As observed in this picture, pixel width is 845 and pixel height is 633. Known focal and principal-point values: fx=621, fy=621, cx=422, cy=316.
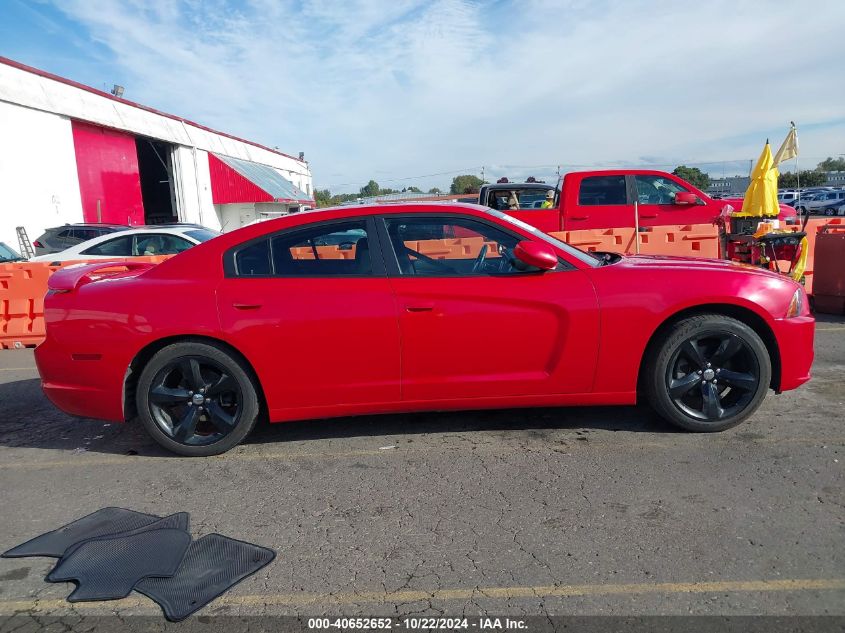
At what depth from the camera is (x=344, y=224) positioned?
4.15m

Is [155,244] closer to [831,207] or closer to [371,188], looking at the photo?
[831,207]

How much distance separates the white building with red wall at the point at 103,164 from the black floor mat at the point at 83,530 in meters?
16.0

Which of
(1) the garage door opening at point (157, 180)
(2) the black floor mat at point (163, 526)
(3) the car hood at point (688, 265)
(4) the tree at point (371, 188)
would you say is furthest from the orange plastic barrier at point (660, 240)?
(4) the tree at point (371, 188)

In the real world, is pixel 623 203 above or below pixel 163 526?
above

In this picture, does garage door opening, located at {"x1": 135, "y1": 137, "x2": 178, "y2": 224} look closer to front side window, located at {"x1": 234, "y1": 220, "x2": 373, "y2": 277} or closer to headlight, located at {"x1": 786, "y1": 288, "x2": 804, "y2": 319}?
front side window, located at {"x1": 234, "y1": 220, "x2": 373, "y2": 277}

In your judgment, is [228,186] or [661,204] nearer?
[661,204]

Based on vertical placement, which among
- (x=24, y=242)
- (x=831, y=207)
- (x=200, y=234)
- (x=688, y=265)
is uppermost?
(x=831, y=207)

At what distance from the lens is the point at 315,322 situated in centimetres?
392

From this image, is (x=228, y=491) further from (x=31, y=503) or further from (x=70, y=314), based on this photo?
(x=70, y=314)

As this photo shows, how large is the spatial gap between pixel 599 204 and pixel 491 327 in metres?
7.15

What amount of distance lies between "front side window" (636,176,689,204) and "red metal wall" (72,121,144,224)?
1984 centimetres

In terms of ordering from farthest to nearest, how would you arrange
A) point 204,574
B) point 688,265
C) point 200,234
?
point 200,234, point 688,265, point 204,574

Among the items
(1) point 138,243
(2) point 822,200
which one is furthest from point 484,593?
(2) point 822,200

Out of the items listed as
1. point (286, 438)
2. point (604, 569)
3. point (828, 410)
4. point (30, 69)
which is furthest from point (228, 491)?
point (30, 69)
